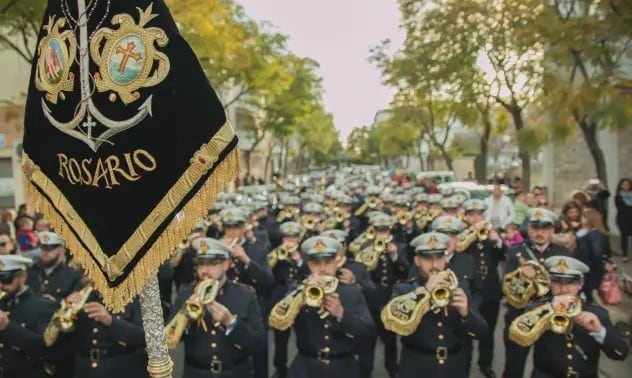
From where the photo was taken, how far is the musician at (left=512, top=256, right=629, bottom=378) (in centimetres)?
466

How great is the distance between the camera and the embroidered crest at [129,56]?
2.64 meters

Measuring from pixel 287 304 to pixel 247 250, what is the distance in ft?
11.1

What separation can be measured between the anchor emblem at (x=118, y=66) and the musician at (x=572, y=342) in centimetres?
350

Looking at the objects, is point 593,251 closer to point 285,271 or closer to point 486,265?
point 486,265

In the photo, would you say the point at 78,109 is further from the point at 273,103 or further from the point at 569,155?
the point at 273,103

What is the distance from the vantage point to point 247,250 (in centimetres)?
833

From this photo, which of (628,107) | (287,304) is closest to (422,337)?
(287,304)

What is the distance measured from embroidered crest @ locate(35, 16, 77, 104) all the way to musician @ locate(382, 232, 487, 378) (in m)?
3.06

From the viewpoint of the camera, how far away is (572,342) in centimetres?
479

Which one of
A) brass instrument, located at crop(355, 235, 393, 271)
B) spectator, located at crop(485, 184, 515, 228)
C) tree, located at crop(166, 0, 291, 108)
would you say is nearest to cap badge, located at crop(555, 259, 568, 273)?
brass instrument, located at crop(355, 235, 393, 271)

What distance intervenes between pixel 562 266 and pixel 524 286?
1648mm

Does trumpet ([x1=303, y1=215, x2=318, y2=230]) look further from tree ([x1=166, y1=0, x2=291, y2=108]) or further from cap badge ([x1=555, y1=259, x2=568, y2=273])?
cap badge ([x1=555, y1=259, x2=568, y2=273])

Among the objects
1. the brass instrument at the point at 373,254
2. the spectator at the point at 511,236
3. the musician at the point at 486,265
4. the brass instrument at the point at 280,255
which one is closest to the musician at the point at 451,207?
the spectator at the point at 511,236

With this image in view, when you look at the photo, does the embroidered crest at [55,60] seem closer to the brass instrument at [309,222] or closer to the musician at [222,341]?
the musician at [222,341]
